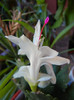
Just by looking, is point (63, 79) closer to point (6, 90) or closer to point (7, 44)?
point (6, 90)

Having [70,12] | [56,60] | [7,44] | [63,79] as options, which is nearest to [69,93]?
[63,79]

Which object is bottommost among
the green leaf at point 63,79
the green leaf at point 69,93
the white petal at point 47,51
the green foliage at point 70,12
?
the green leaf at point 69,93

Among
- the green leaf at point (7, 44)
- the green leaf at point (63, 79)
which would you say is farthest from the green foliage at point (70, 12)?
the green leaf at point (63, 79)

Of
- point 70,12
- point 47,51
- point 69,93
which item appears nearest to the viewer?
point 47,51

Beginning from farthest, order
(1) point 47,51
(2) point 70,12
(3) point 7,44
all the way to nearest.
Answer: (2) point 70,12 < (3) point 7,44 < (1) point 47,51

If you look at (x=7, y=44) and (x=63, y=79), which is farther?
(x=7, y=44)

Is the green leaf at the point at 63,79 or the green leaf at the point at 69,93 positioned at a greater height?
the green leaf at the point at 63,79

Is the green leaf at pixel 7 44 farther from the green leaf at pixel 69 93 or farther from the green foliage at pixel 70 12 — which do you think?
the green foliage at pixel 70 12

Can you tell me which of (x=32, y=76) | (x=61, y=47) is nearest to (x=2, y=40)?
(x=32, y=76)

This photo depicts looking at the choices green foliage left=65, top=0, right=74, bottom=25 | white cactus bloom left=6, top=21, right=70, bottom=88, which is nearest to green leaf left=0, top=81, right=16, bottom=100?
white cactus bloom left=6, top=21, right=70, bottom=88

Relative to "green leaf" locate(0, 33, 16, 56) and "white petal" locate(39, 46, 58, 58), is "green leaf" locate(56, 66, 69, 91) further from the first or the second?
"green leaf" locate(0, 33, 16, 56)

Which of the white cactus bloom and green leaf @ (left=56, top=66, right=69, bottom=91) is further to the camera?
green leaf @ (left=56, top=66, right=69, bottom=91)

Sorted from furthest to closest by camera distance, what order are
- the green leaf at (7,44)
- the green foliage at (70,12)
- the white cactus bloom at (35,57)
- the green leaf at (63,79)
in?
the green foliage at (70,12), the green leaf at (7,44), the green leaf at (63,79), the white cactus bloom at (35,57)
